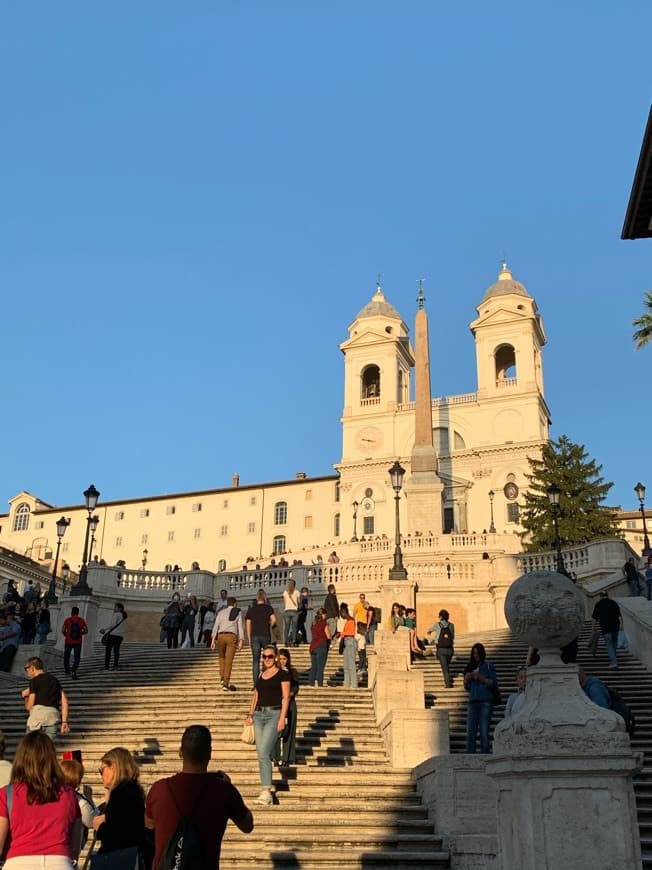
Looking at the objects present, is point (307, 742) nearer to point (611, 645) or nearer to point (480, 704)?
point (480, 704)

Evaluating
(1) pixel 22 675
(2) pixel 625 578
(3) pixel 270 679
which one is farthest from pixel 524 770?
(2) pixel 625 578

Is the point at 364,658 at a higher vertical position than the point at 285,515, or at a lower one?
lower

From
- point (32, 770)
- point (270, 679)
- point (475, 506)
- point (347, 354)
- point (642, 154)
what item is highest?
point (347, 354)

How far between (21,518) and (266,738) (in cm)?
8190

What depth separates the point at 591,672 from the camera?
16.6 metres

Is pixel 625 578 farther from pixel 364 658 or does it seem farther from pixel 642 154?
pixel 642 154

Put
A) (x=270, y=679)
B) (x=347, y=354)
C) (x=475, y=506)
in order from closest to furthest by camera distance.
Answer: (x=270, y=679), (x=475, y=506), (x=347, y=354)

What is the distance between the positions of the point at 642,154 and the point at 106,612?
22.1 m

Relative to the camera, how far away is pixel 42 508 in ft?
283

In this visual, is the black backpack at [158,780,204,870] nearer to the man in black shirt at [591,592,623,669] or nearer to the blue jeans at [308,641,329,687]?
the blue jeans at [308,641,329,687]

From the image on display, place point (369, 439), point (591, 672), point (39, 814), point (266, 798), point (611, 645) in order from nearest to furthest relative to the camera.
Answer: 1. point (39, 814)
2. point (266, 798)
3. point (591, 672)
4. point (611, 645)
5. point (369, 439)

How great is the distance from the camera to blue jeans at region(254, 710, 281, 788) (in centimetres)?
1026

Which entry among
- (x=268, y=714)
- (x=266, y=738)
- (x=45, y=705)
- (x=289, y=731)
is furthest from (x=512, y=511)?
(x=45, y=705)

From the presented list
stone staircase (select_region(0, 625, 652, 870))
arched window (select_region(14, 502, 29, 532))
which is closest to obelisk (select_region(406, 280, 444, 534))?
stone staircase (select_region(0, 625, 652, 870))
